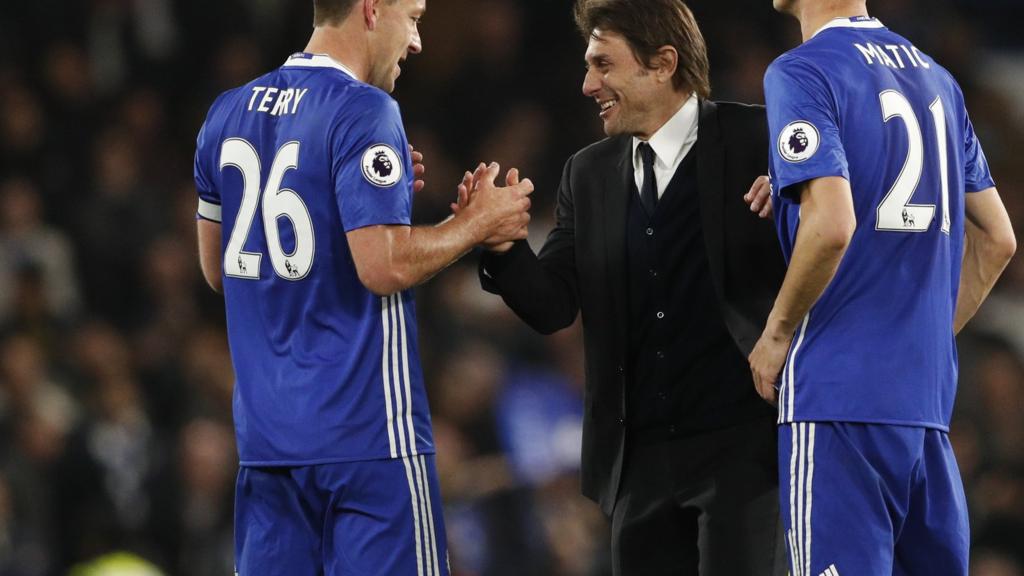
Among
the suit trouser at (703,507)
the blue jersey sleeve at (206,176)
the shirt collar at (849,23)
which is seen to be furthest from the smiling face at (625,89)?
the blue jersey sleeve at (206,176)

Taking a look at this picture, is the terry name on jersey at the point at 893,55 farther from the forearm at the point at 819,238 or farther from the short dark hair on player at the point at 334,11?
the short dark hair on player at the point at 334,11

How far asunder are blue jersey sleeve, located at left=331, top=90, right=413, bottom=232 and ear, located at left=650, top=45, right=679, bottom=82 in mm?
960

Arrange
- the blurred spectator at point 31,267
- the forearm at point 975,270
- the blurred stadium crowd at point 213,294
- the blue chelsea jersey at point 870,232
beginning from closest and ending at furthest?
the blue chelsea jersey at point 870,232 < the forearm at point 975,270 < the blurred stadium crowd at point 213,294 < the blurred spectator at point 31,267

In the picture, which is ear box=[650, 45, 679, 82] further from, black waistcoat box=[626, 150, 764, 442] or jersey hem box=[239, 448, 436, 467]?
jersey hem box=[239, 448, 436, 467]

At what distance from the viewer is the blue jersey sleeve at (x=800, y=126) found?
12.0 feet

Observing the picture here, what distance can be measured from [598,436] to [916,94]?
140cm

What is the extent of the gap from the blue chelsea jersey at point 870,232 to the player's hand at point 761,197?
265 mm

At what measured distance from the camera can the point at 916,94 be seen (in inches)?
152

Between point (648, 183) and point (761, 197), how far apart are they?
0.51m

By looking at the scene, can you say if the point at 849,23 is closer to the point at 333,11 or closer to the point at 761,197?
the point at 761,197

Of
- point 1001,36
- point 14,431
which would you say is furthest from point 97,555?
point 1001,36

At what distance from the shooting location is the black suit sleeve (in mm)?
4520

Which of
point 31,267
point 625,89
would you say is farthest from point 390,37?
point 31,267

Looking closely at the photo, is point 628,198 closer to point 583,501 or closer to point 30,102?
point 583,501
